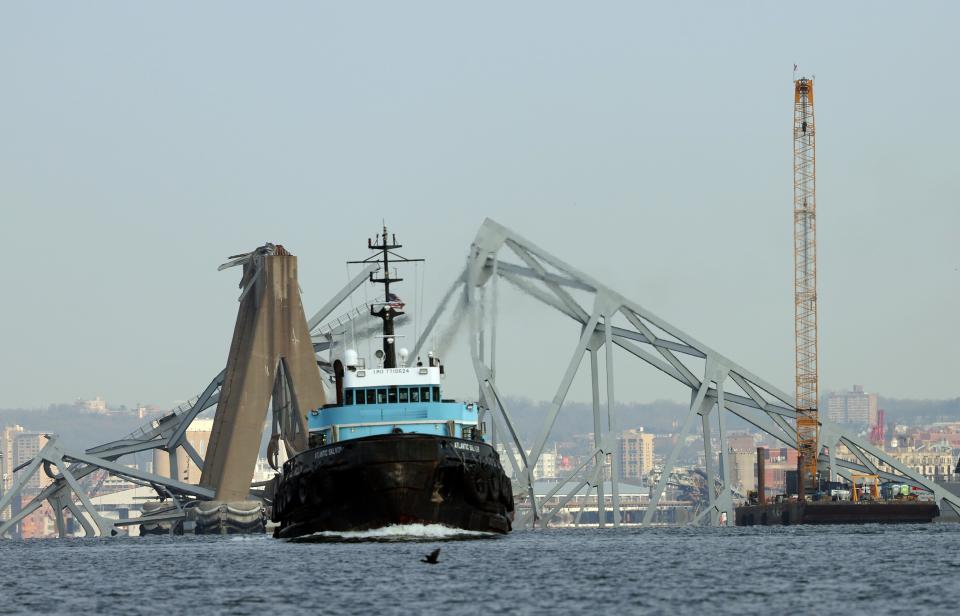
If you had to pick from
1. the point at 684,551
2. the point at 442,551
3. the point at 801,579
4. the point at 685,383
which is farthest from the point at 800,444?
the point at 801,579

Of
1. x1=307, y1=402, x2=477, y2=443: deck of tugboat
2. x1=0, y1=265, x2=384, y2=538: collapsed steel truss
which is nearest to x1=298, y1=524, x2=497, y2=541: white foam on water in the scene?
x1=307, y1=402, x2=477, y2=443: deck of tugboat

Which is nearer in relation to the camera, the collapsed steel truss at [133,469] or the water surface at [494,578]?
the water surface at [494,578]

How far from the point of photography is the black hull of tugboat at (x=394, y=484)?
10050 centimetres

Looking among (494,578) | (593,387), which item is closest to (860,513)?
(593,387)

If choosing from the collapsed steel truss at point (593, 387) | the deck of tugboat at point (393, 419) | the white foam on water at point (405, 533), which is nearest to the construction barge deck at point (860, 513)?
the collapsed steel truss at point (593, 387)

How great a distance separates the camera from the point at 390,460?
100250 millimetres

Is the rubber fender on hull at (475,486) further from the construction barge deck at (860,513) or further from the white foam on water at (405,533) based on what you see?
the construction barge deck at (860,513)

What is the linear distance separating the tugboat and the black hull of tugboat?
0.18 feet

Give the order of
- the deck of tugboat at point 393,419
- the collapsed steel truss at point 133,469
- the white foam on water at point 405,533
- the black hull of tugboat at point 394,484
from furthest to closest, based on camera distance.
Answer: the collapsed steel truss at point 133,469, the deck of tugboat at point 393,419, the white foam on water at point 405,533, the black hull of tugboat at point 394,484

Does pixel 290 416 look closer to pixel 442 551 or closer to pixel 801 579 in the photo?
pixel 442 551

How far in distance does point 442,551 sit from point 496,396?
62.4m

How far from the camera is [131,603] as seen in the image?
7419 centimetres

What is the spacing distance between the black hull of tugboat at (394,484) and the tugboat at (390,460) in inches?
2.2

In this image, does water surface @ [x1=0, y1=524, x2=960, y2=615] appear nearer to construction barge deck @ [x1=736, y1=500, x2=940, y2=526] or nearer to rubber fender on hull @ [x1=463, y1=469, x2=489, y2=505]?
rubber fender on hull @ [x1=463, y1=469, x2=489, y2=505]
